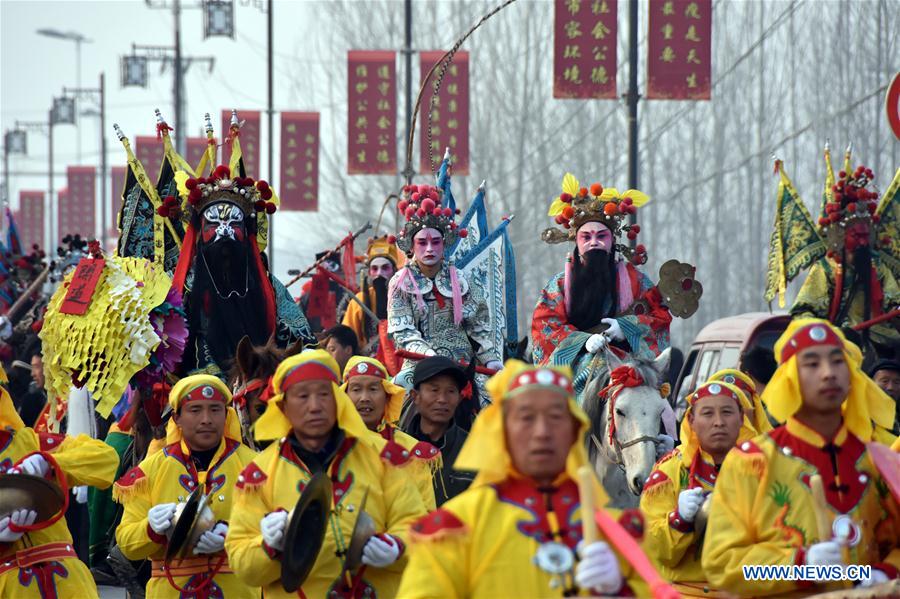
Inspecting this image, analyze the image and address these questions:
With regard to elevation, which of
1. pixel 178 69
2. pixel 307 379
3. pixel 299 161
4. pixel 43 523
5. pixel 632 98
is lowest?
pixel 43 523

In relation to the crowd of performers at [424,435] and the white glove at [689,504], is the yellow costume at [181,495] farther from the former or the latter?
the white glove at [689,504]

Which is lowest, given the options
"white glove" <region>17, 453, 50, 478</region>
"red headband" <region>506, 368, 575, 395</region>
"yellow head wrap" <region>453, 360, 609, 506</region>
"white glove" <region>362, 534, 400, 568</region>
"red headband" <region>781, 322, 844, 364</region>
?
"white glove" <region>362, 534, 400, 568</region>

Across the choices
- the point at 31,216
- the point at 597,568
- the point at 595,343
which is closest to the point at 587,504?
the point at 597,568

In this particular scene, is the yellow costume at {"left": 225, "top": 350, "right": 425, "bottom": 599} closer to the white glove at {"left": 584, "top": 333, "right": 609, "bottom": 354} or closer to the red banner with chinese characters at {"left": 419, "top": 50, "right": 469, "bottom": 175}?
the white glove at {"left": 584, "top": 333, "right": 609, "bottom": 354}

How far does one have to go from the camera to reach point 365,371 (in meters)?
8.88

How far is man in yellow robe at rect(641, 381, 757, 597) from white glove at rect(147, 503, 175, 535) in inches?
86.2

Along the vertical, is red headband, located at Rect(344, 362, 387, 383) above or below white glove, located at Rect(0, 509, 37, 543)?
above

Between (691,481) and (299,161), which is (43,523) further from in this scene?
(299,161)

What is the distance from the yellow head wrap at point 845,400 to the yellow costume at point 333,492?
1536mm

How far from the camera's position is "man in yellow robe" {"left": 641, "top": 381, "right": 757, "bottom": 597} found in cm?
773

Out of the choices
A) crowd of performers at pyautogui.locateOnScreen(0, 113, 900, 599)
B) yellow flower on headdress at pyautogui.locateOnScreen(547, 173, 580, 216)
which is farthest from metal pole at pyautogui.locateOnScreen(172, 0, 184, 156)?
yellow flower on headdress at pyautogui.locateOnScreen(547, 173, 580, 216)

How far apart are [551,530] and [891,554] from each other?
1.65m

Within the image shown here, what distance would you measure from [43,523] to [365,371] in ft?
5.95

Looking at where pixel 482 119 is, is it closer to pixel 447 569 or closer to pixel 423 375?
pixel 423 375
